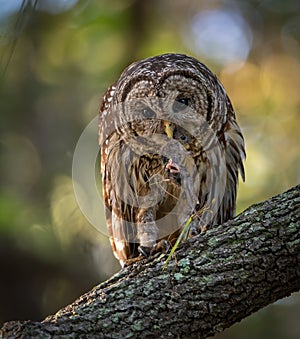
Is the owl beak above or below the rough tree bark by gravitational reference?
above

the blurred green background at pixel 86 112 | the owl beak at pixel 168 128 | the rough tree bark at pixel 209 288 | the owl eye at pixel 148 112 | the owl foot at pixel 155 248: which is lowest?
the rough tree bark at pixel 209 288

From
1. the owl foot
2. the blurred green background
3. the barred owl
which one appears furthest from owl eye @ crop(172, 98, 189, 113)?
the blurred green background

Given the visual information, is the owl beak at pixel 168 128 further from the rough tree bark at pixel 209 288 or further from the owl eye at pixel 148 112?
the rough tree bark at pixel 209 288

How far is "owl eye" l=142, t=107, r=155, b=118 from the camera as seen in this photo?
423 centimetres

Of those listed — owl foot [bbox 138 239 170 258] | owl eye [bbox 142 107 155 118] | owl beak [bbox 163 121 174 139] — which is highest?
owl eye [bbox 142 107 155 118]

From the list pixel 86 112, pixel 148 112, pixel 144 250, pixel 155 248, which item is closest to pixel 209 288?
pixel 155 248

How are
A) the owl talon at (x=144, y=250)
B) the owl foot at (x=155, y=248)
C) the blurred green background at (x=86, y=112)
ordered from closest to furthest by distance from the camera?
the owl foot at (x=155, y=248)
the owl talon at (x=144, y=250)
the blurred green background at (x=86, y=112)

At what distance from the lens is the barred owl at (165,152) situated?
4.24 meters

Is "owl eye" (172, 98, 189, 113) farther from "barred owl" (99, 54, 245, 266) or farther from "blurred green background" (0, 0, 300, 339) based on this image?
Answer: "blurred green background" (0, 0, 300, 339)

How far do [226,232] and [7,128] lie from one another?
415cm

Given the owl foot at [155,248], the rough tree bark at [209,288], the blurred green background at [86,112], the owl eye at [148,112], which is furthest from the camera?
the blurred green background at [86,112]

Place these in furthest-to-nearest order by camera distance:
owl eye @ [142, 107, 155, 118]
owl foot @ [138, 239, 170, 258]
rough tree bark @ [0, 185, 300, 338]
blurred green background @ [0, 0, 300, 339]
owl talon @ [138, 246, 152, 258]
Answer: blurred green background @ [0, 0, 300, 339], owl eye @ [142, 107, 155, 118], owl talon @ [138, 246, 152, 258], owl foot @ [138, 239, 170, 258], rough tree bark @ [0, 185, 300, 338]

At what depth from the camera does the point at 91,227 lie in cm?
623

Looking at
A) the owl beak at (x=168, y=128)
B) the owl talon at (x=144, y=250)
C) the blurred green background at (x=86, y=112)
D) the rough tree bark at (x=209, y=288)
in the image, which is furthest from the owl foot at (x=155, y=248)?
the blurred green background at (x=86, y=112)
